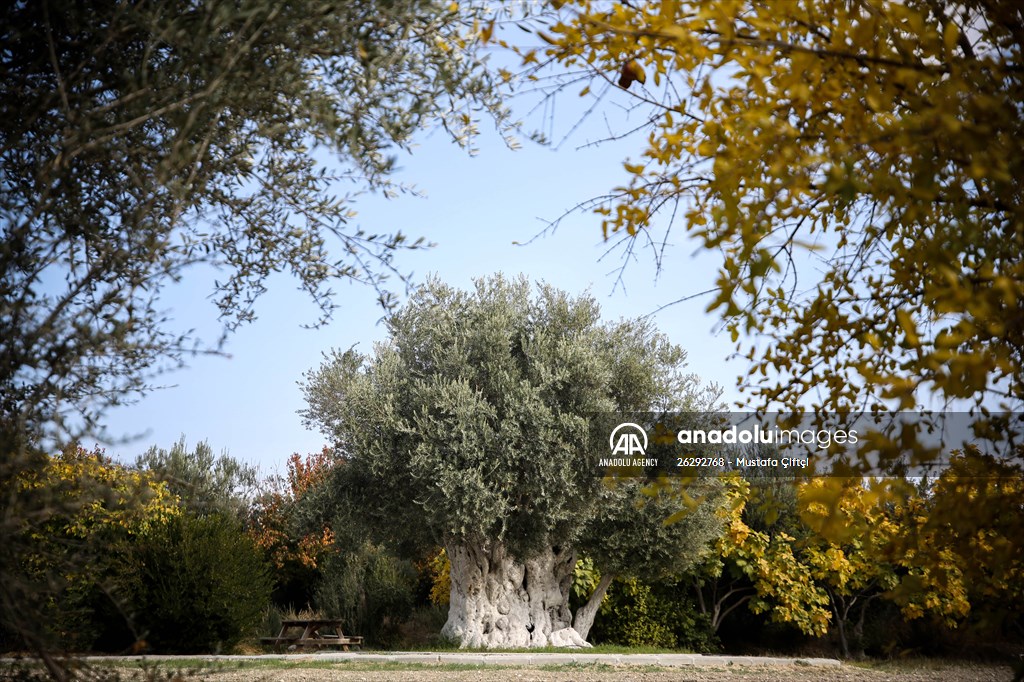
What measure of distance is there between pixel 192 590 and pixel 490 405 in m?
5.68

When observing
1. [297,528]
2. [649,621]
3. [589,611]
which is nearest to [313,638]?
[297,528]

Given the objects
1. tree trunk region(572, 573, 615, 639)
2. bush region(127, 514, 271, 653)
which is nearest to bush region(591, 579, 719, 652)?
tree trunk region(572, 573, 615, 639)

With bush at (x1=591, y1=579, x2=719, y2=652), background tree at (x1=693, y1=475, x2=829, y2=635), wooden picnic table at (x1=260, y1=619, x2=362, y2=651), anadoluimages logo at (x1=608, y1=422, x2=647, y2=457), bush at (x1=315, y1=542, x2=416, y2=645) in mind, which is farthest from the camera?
bush at (x1=315, y1=542, x2=416, y2=645)

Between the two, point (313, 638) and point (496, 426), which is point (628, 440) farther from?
point (313, 638)

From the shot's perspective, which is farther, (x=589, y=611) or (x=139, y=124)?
(x=589, y=611)

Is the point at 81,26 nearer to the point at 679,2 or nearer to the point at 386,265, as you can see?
the point at 386,265

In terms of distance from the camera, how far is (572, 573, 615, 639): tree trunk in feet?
51.6

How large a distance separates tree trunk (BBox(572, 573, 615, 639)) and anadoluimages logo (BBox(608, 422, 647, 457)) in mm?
2912

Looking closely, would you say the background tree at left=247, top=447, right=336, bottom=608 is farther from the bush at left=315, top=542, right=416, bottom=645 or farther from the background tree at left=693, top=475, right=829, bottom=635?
the background tree at left=693, top=475, right=829, bottom=635

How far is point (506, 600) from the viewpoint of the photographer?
49.8 ft

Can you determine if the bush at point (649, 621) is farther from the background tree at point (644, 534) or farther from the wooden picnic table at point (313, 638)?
the wooden picnic table at point (313, 638)

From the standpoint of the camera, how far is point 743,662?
13.0m

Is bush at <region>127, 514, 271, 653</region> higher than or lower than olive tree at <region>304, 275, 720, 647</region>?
lower

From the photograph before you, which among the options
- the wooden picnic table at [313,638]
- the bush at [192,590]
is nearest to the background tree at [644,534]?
the wooden picnic table at [313,638]
